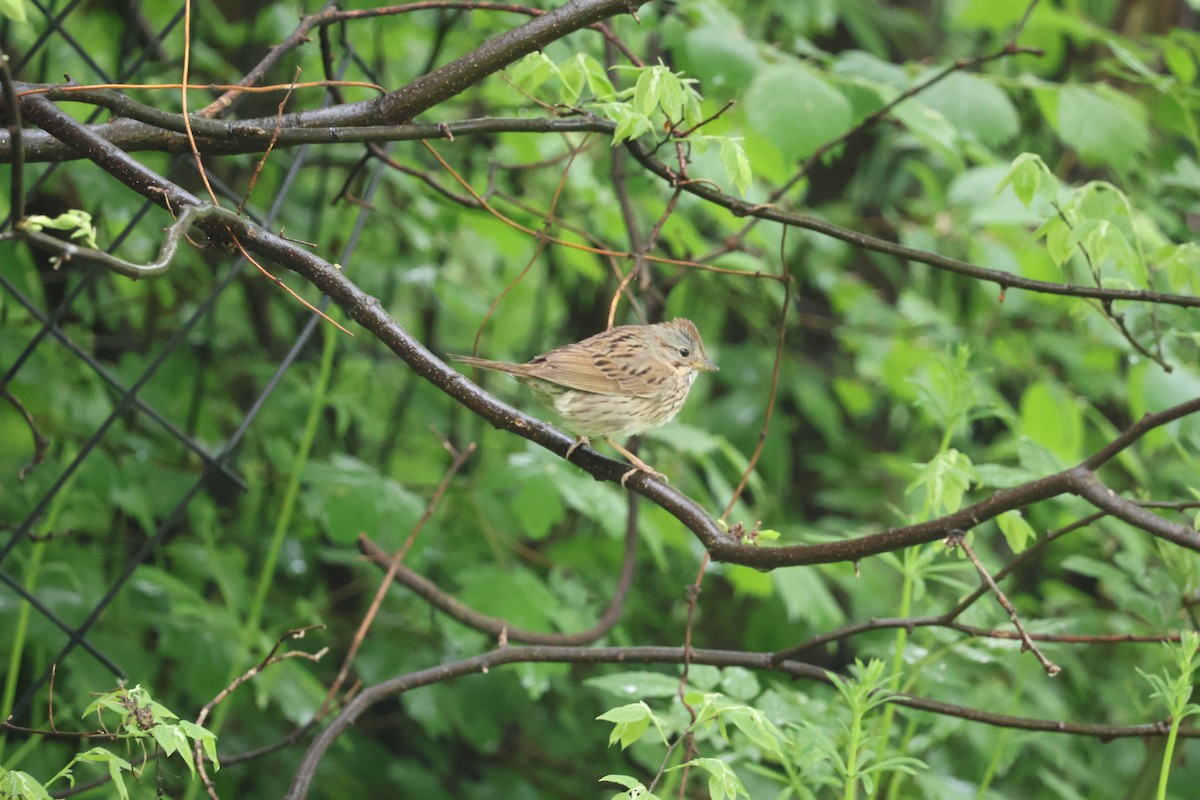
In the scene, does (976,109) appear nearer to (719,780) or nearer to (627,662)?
(627,662)

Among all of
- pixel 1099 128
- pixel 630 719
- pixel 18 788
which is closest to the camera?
pixel 18 788

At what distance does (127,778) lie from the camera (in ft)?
10.0

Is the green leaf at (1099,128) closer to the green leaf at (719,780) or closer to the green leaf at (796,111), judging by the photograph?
the green leaf at (796,111)

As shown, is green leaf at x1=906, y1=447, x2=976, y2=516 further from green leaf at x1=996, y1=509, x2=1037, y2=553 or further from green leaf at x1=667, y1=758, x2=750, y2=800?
green leaf at x1=667, y1=758, x2=750, y2=800

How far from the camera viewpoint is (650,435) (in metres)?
3.91

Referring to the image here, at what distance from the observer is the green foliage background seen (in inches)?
123

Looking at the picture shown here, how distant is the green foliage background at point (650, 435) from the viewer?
10.2ft


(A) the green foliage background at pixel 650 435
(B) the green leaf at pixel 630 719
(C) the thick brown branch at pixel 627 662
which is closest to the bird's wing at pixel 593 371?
(A) the green foliage background at pixel 650 435

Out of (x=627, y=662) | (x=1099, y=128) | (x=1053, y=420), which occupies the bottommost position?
(x=1053, y=420)

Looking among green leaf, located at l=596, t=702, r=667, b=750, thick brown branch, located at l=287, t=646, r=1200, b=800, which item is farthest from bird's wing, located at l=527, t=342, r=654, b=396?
green leaf, located at l=596, t=702, r=667, b=750

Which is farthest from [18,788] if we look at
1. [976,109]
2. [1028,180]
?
[976,109]

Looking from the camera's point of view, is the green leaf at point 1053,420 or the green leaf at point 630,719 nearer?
the green leaf at point 630,719

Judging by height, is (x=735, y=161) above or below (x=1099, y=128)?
above

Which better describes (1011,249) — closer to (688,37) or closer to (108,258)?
(688,37)
